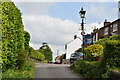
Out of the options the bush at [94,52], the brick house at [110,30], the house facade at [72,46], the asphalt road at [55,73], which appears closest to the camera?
the asphalt road at [55,73]

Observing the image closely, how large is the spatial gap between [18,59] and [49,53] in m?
89.2

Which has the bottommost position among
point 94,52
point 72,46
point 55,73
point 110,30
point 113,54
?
point 55,73

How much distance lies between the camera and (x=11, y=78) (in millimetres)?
8852

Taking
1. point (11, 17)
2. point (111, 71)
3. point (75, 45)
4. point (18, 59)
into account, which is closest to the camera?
point (111, 71)

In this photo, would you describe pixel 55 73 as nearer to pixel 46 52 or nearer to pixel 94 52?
pixel 94 52

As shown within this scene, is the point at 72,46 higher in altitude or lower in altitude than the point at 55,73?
higher

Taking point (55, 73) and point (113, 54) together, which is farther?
point (55, 73)

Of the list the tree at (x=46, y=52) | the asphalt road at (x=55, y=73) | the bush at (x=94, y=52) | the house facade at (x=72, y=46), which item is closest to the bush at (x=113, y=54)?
the asphalt road at (x=55, y=73)

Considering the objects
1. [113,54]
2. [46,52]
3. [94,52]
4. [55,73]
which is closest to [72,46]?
[46,52]

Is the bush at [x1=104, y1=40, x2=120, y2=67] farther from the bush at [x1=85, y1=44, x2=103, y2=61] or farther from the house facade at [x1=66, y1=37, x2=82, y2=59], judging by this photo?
the house facade at [x1=66, y1=37, x2=82, y2=59]

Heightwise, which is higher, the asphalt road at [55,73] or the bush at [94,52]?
the bush at [94,52]

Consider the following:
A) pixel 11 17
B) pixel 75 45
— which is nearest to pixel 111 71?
pixel 11 17

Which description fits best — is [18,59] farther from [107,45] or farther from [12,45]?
[107,45]

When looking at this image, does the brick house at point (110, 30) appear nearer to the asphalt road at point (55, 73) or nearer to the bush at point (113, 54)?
the asphalt road at point (55, 73)
